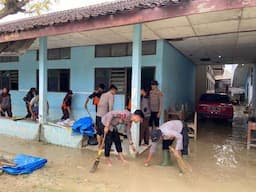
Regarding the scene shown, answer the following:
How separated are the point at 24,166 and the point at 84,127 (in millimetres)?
2271

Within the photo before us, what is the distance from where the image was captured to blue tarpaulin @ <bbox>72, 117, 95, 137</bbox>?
704 cm

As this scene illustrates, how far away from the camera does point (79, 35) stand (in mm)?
8203

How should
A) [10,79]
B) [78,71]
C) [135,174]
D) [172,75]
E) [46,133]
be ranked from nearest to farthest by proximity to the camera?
[135,174], [46,133], [172,75], [78,71], [10,79]

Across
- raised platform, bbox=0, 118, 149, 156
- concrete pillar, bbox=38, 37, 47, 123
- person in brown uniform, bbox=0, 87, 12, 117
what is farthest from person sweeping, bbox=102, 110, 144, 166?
person in brown uniform, bbox=0, 87, 12, 117

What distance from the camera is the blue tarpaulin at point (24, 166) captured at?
16.2 feet

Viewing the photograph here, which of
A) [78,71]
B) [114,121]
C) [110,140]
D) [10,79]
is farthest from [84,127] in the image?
[10,79]

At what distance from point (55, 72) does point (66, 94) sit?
3.99 feet

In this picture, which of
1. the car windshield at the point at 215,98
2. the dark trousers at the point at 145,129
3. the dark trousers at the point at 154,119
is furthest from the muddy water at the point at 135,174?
the car windshield at the point at 215,98

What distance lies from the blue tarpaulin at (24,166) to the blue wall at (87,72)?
4.45m

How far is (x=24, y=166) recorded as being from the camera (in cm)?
498

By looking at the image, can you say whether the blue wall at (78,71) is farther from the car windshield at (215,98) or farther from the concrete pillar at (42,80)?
the car windshield at (215,98)

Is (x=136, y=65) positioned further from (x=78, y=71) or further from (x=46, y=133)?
(x=78, y=71)

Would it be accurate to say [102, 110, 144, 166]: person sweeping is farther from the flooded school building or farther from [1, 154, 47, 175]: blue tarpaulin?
[1, 154, 47, 175]: blue tarpaulin

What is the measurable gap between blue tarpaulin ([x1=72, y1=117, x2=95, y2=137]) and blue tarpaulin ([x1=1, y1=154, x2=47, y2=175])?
178cm
